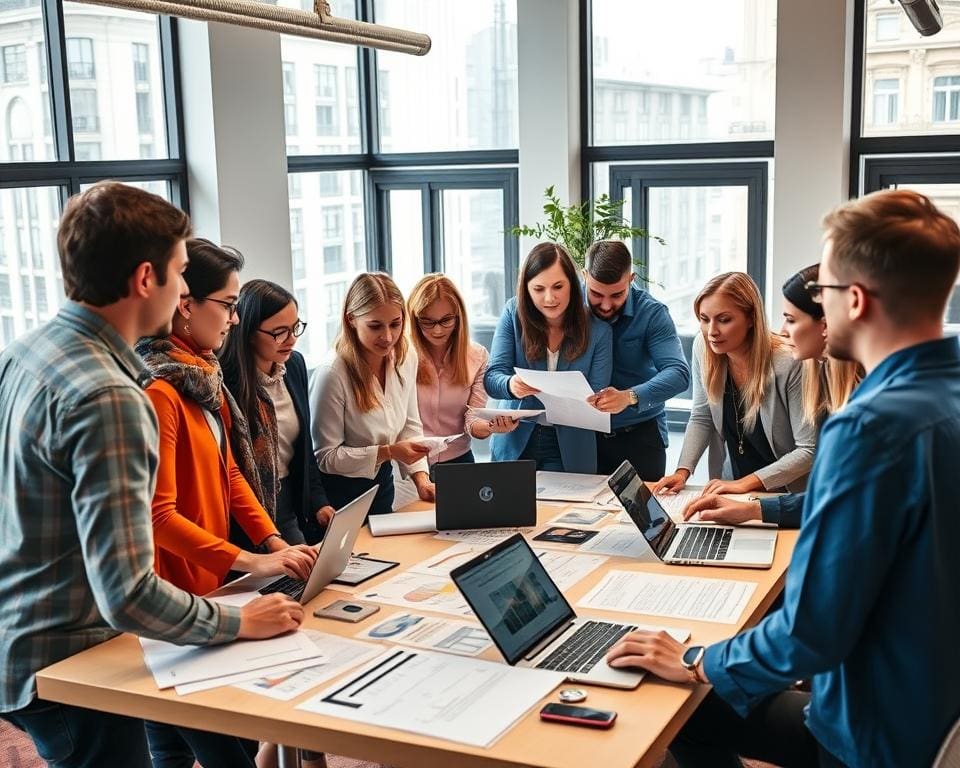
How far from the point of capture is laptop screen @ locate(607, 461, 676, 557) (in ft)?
9.32

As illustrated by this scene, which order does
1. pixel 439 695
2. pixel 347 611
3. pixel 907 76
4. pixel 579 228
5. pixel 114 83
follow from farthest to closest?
pixel 579 228 → pixel 907 76 → pixel 114 83 → pixel 347 611 → pixel 439 695

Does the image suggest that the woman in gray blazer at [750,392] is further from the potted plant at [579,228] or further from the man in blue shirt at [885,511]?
the potted plant at [579,228]

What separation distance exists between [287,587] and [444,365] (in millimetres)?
1535

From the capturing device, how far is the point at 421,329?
13.1 feet

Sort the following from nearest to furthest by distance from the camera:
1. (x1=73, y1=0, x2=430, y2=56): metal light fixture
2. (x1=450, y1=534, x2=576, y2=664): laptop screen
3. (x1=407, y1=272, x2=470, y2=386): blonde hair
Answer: (x1=450, y1=534, x2=576, y2=664): laptop screen
(x1=73, y1=0, x2=430, y2=56): metal light fixture
(x1=407, y1=272, x2=470, y2=386): blonde hair

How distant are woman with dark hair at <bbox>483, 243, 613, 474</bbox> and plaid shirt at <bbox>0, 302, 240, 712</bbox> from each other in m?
2.14

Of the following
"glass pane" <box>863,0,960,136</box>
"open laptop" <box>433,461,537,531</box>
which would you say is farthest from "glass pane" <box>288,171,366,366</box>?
"open laptop" <box>433,461,537,531</box>

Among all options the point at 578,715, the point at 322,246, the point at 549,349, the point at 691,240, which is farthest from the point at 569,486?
the point at 322,246

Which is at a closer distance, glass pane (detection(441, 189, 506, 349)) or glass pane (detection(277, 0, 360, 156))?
glass pane (detection(277, 0, 360, 156))

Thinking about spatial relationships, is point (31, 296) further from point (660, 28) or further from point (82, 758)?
point (660, 28)

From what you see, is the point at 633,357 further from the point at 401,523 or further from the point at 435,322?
the point at 401,523

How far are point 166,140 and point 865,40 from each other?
12.7ft

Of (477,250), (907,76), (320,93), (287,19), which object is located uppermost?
(320,93)

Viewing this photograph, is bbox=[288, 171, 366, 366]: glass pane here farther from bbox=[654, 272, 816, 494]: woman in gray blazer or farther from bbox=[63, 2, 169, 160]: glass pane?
bbox=[654, 272, 816, 494]: woman in gray blazer
